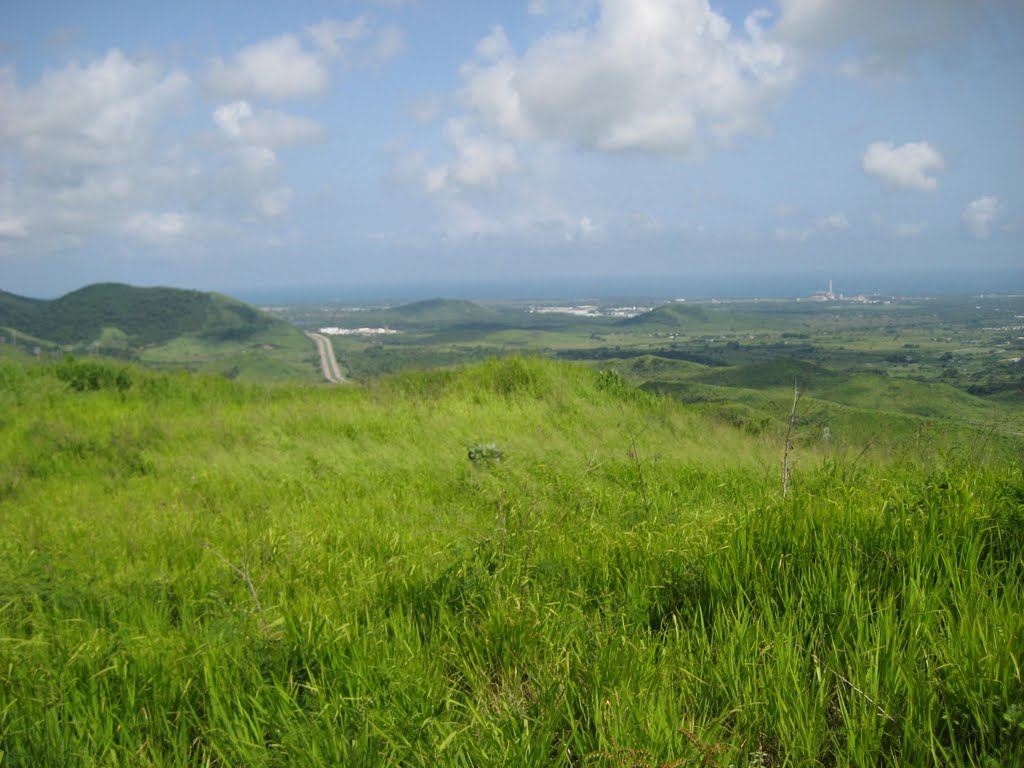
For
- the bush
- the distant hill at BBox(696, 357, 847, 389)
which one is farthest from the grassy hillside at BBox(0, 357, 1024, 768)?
the distant hill at BBox(696, 357, 847, 389)

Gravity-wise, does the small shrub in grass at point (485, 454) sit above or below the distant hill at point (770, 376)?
above

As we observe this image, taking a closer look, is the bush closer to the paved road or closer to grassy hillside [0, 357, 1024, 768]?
grassy hillside [0, 357, 1024, 768]

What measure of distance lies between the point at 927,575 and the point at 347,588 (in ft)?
9.68

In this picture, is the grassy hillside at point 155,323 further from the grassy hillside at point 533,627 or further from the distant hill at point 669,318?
the grassy hillside at point 533,627

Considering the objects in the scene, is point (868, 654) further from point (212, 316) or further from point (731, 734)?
point (212, 316)

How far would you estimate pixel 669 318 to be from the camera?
333ft

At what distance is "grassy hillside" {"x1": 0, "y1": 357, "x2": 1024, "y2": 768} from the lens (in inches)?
77.7

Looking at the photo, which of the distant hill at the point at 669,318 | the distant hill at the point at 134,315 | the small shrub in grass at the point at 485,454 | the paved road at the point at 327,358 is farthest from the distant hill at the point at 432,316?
the small shrub in grass at the point at 485,454

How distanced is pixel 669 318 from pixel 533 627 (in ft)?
336

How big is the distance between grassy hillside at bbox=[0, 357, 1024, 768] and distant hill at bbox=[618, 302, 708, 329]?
91224 mm

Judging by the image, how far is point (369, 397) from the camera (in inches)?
431

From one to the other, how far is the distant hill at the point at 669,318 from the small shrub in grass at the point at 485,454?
88434 mm

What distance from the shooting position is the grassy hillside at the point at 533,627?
6.47ft

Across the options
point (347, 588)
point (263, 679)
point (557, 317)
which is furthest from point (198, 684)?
point (557, 317)
